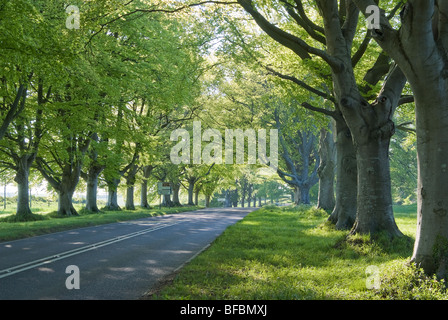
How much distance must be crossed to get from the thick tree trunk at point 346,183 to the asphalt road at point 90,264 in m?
4.93

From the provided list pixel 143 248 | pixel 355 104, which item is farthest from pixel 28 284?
pixel 355 104

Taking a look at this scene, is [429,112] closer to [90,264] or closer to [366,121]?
[366,121]

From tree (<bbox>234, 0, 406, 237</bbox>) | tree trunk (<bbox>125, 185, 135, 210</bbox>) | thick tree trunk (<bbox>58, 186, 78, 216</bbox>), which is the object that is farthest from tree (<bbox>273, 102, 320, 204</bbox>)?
tree (<bbox>234, 0, 406, 237</bbox>)

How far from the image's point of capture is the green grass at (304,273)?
5.47 meters

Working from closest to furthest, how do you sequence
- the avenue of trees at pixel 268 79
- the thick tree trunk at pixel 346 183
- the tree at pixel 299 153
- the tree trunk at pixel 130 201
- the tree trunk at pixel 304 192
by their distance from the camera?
the avenue of trees at pixel 268 79 < the thick tree trunk at pixel 346 183 < the tree at pixel 299 153 < the tree trunk at pixel 304 192 < the tree trunk at pixel 130 201

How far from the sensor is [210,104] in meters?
36.5

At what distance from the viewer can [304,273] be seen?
271 inches

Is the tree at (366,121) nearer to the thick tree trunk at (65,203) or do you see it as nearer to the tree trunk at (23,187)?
the tree trunk at (23,187)

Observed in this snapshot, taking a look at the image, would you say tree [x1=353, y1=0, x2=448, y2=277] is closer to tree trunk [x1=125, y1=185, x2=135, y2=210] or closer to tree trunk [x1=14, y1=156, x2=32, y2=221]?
tree trunk [x1=14, y1=156, x2=32, y2=221]

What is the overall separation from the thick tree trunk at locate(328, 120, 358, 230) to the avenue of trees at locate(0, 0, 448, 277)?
4 centimetres

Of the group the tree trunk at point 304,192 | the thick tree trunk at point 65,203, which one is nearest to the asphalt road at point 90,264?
the thick tree trunk at point 65,203

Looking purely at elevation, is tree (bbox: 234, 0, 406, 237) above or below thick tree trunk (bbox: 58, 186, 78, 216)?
above

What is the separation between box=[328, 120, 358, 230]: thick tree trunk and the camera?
13.0 meters
